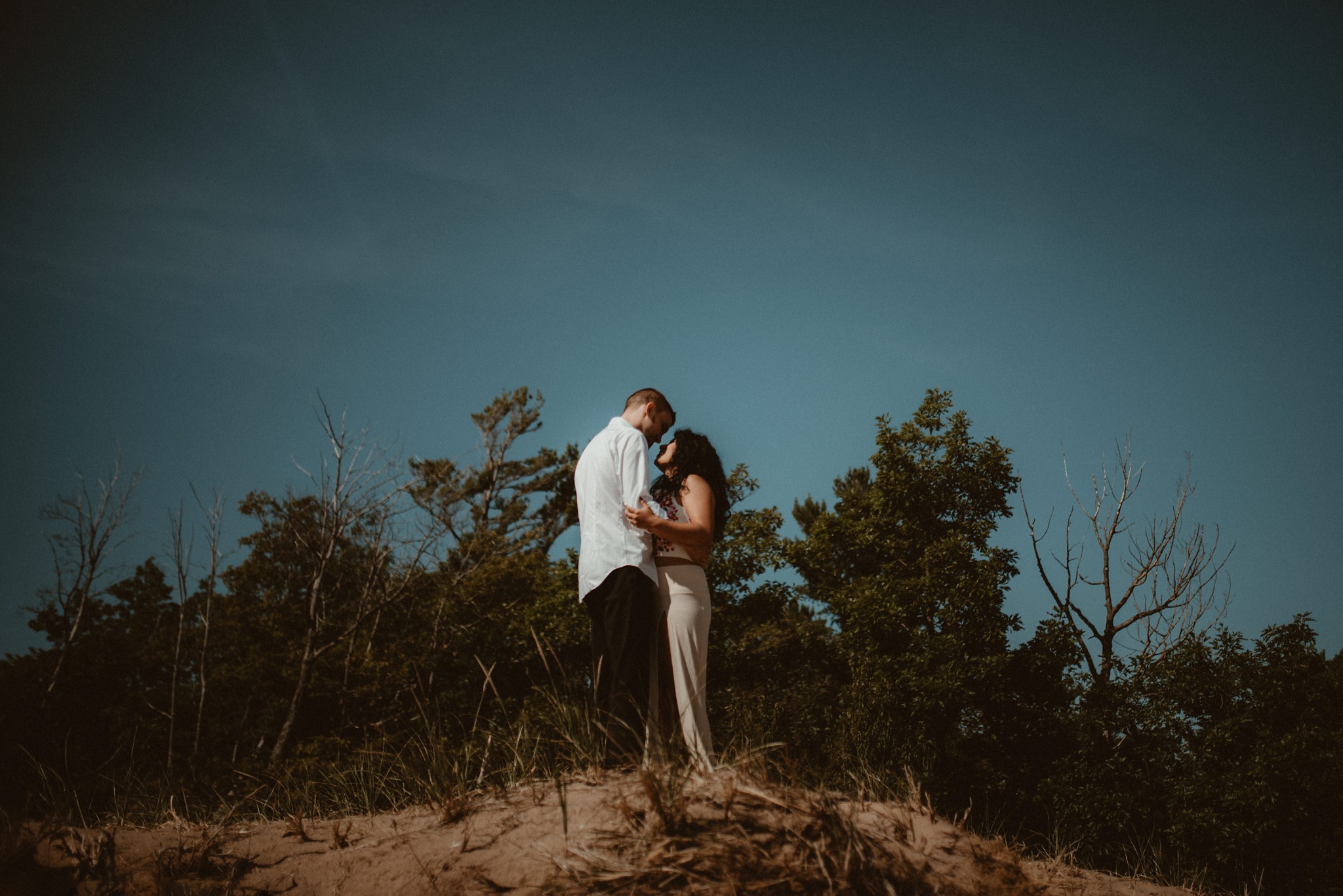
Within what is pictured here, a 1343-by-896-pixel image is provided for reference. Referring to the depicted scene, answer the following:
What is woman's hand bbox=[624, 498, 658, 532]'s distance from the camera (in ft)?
10.6

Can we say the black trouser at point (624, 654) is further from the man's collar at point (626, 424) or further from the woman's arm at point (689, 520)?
the man's collar at point (626, 424)

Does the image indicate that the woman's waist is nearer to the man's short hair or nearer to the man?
the man

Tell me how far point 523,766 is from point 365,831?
2.29 ft

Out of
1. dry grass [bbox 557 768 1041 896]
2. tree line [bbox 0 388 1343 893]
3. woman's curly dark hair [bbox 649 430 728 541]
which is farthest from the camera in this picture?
tree line [bbox 0 388 1343 893]

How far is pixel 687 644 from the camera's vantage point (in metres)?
3.32

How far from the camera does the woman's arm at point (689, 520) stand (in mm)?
3260

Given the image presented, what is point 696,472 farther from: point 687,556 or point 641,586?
point 641,586

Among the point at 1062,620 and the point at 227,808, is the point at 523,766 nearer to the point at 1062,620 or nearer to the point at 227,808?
the point at 227,808

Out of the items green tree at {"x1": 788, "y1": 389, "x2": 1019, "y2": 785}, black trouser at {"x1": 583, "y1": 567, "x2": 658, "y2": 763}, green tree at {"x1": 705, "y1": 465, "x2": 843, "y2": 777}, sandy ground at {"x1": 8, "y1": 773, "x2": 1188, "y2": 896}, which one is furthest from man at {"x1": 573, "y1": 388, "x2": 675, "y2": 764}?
green tree at {"x1": 705, "y1": 465, "x2": 843, "y2": 777}

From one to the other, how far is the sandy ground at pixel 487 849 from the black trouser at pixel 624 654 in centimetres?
28

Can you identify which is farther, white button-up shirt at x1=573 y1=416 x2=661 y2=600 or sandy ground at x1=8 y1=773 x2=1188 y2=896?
white button-up shirt at x1=573 y1=416 x2=661 y2=600

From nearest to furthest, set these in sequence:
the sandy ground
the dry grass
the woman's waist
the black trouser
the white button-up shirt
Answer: the dry grass
the sandy ground
the black trouser
the white button-up shirt
the woman's waist

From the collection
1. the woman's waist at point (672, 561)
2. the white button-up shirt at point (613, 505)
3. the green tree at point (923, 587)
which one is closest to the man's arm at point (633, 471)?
the white button-up shirt at point (613, 505)

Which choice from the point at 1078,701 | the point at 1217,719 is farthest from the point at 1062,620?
the point at 1217,719
